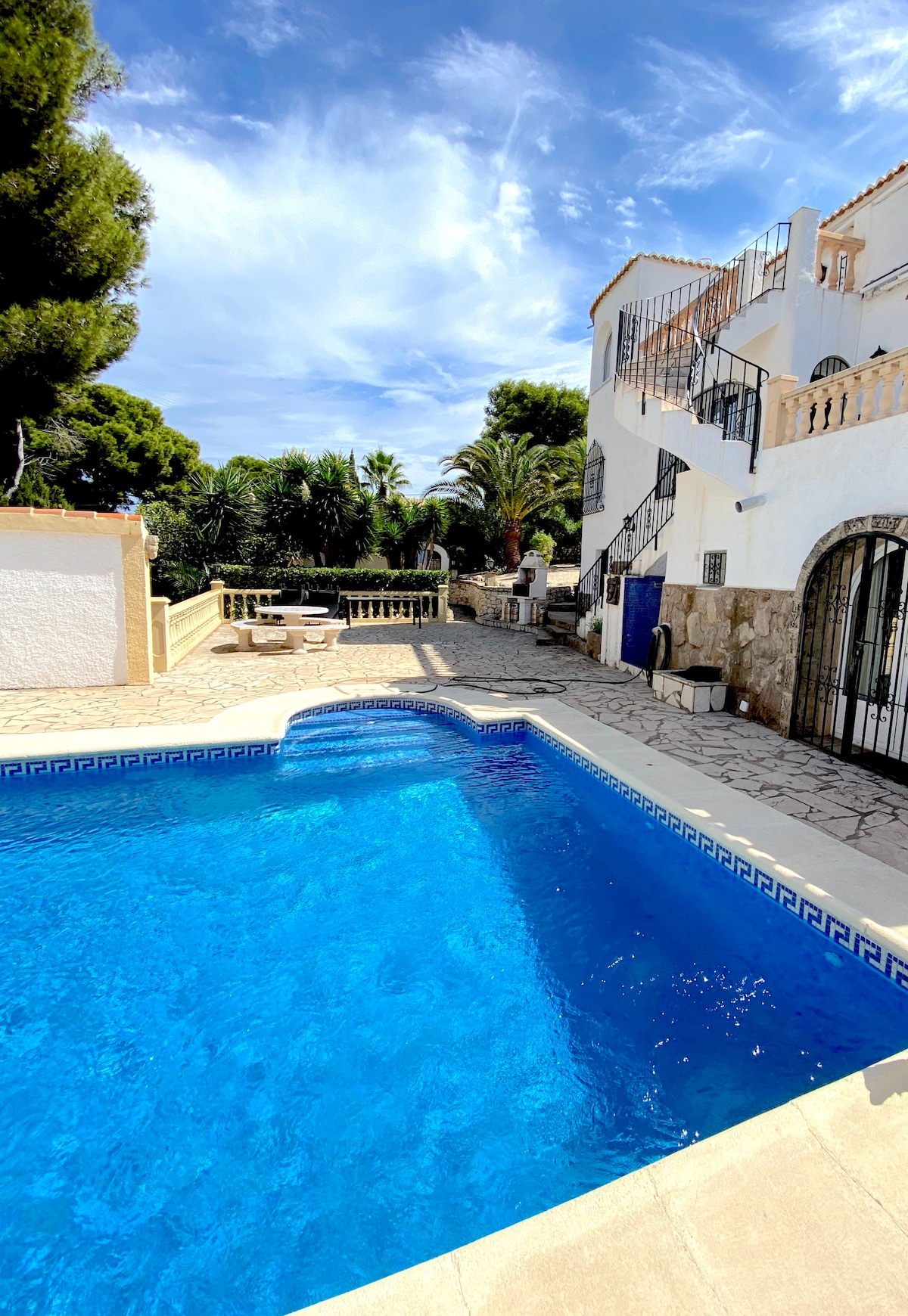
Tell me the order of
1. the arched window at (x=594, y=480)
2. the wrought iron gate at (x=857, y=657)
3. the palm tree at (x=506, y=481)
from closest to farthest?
the wrought iron gate at (x=857, y=657), the arched window at (x=594, y=480), the palm tree at (x=506, y=481)

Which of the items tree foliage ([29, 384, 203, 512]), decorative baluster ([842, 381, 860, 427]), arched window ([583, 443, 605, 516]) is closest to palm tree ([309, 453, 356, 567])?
arched window ([583, 443, 605, 516])

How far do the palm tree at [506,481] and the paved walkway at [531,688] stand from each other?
10.3 metres

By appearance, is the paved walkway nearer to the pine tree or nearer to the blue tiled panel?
the blue tiled panel

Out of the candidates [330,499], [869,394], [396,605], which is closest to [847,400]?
[869,394]

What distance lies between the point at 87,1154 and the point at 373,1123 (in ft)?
4.37

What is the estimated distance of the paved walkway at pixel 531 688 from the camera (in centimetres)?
604

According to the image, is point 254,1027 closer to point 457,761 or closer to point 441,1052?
point 441,1052

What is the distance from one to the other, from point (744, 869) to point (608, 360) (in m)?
16.3

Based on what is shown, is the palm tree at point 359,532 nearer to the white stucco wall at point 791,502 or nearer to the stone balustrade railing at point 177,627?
the stone balustrade railing at point 177,627

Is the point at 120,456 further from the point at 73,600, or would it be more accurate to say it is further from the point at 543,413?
the point at 73,600

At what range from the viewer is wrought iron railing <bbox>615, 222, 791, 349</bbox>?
37.4 ft

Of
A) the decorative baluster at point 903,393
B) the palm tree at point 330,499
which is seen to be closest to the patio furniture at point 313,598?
the palm tree at point 330,499

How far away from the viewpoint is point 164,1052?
3627mm

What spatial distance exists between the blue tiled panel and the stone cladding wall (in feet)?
9.98
